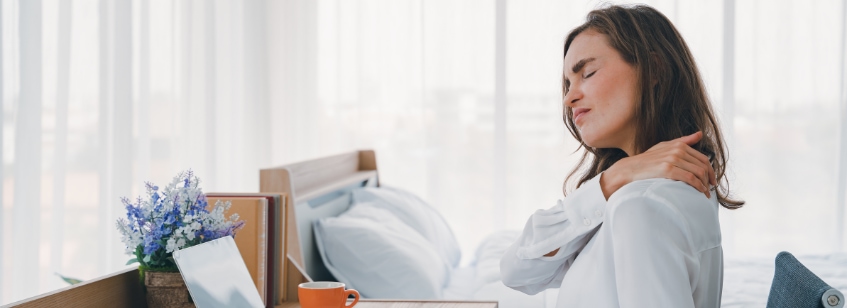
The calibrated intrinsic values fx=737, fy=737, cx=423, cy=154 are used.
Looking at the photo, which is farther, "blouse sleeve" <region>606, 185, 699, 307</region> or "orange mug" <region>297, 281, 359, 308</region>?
"orange mug" <region>297, 281, 359, 308</region>

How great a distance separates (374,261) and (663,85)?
130cm

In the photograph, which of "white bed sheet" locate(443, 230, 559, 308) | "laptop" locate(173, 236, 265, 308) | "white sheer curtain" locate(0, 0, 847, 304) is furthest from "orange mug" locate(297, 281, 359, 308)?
"white sheer curtain" locate(0, 0, 847, 304)

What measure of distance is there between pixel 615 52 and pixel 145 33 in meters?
2.16

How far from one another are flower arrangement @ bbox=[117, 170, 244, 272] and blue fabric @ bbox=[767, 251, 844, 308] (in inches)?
35.1

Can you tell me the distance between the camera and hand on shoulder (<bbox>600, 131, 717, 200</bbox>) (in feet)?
3.22

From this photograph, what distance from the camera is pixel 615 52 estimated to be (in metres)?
1.11

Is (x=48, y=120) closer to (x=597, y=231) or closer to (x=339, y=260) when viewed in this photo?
(x=339, y=260)

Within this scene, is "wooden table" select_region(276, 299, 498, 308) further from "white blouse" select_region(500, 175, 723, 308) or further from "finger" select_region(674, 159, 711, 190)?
"finger" select_region(674, 159, 711, 190)

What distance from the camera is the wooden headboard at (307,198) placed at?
1696mm

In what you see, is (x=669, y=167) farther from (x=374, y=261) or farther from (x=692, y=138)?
(x=374, y=261)

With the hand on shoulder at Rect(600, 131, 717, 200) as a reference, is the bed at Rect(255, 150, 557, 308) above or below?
below

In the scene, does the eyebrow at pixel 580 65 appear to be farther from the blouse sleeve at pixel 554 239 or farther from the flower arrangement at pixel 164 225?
the flower arrangement at pixel 164 225

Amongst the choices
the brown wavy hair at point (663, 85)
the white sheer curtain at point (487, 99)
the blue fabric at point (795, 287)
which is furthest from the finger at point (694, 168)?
the white sheer curtain at point (487, 99)

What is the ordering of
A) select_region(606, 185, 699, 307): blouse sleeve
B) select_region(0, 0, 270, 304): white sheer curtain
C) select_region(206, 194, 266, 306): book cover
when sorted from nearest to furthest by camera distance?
select_region(606, 185, 699, 307): blouse sleeve → select_region(206, 194, 266, 306): book cover → select_region(0, 0, 270, 304): white sheer curtain
